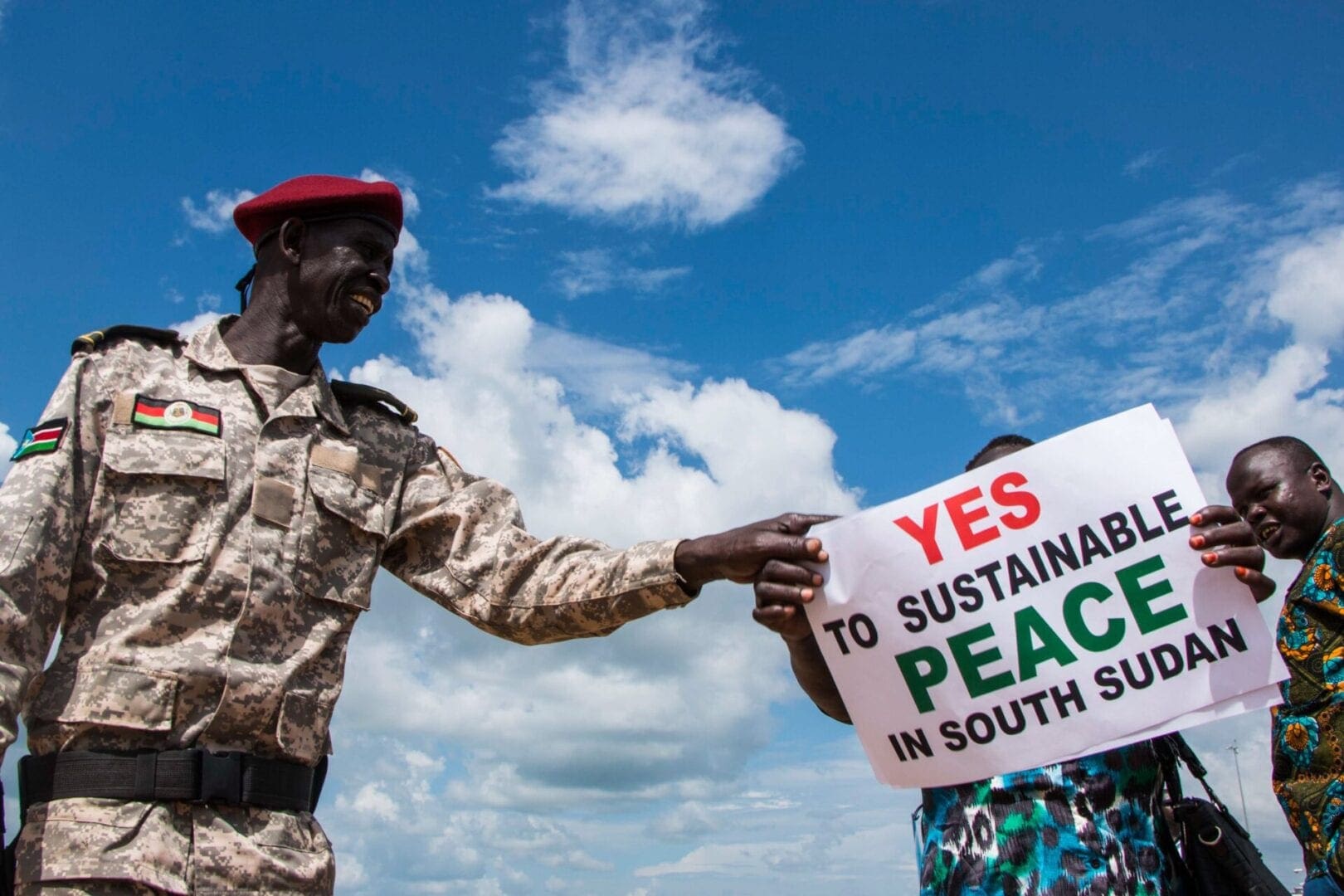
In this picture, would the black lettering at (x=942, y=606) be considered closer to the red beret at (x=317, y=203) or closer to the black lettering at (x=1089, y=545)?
the black lettering at (x=1089, y=545)

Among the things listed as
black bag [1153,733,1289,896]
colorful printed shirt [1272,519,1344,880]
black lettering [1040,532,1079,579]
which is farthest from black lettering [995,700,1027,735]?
colorful printed shirt [1272,519,1344,880]

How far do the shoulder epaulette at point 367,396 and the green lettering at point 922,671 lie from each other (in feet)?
8.07

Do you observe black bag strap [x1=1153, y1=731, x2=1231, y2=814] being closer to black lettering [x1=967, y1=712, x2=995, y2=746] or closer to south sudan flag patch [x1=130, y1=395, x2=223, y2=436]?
black lettering [x1=967, y1=712, x2=995, y2=746]

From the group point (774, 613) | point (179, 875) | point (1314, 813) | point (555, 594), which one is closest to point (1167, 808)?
point (1314, 813)

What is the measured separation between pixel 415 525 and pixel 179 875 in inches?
64.7

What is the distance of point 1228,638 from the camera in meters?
4.18

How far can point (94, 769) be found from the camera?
385 cm

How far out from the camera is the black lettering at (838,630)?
4.40m

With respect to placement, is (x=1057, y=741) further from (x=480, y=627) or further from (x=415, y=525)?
(x=415, y=525)

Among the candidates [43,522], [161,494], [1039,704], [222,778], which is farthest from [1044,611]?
[43,522]

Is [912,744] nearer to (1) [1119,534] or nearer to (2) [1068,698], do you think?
(2) [1068,698]

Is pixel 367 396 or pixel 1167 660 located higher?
pixel 367 396

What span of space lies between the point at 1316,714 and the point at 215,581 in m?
4.90

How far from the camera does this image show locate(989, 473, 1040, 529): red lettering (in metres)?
4.33
